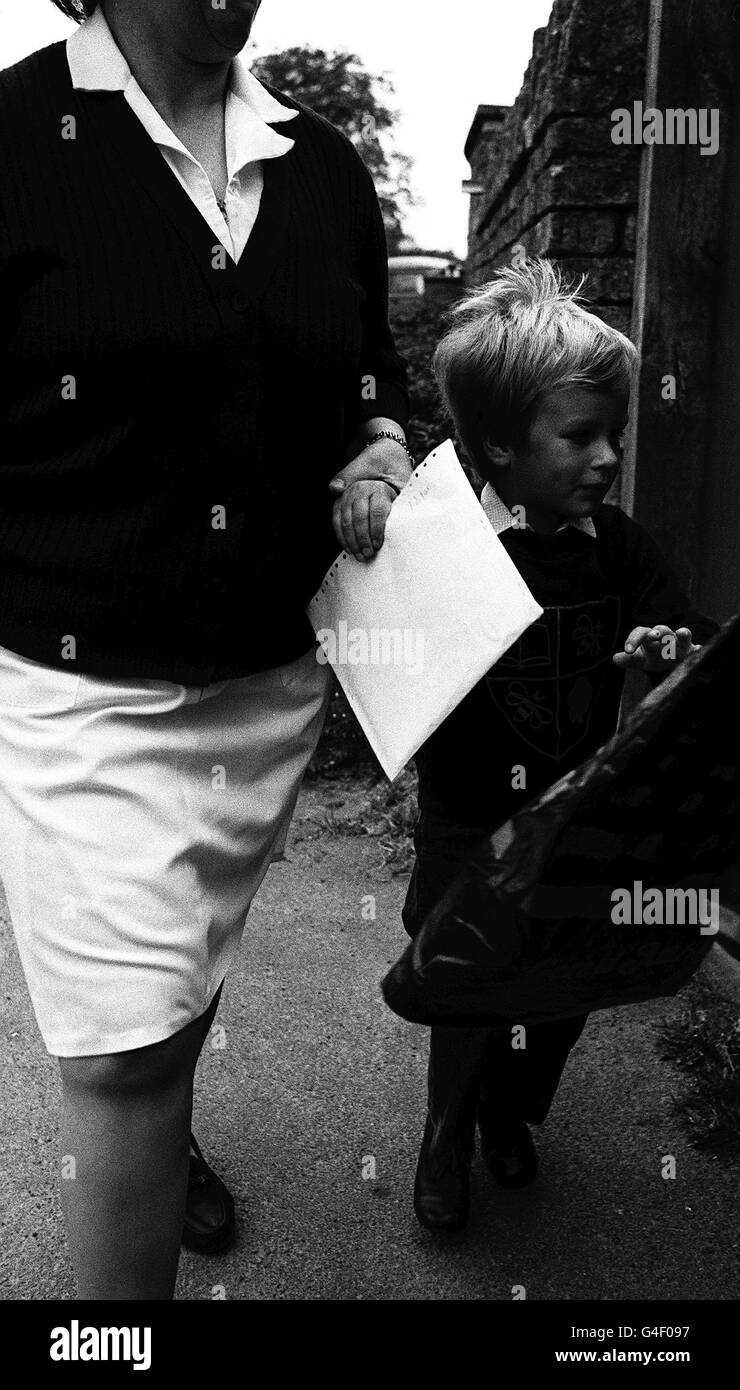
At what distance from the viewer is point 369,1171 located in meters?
2.51

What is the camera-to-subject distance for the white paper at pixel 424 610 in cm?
160

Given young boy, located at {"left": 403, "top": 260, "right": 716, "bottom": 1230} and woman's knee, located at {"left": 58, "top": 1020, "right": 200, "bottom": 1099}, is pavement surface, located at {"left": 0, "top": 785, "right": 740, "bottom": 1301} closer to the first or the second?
young boy, located at {"left": 403, "top": 260, "right": 716, "bottom": 1230}

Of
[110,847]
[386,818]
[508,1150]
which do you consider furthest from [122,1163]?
[386,818]

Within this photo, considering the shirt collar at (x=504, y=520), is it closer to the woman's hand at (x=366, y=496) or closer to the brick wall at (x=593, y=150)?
the woman's hand at (x=366, y=496)

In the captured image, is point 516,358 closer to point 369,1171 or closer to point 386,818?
point 369,1171

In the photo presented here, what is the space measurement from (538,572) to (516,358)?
0.34 m

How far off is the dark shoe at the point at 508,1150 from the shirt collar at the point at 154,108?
171cm

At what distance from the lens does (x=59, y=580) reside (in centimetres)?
158

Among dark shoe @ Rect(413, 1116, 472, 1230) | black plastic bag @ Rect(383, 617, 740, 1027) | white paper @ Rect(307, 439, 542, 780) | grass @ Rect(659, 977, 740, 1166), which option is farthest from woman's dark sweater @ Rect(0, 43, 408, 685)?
grass @ Rect(659, 977, 740, 1166)

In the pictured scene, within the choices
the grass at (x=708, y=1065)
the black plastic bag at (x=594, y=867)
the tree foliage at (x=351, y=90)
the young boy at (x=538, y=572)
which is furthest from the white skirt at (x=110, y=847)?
the tree foliage at (x=351, y=90)

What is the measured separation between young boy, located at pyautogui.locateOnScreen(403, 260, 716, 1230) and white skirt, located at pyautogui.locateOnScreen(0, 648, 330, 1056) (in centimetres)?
55

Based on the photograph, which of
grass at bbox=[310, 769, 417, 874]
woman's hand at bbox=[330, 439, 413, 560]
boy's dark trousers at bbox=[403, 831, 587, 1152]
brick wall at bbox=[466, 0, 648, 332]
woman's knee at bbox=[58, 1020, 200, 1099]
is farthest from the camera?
Answer: grass at bbox=[310, 769, 417, 874]

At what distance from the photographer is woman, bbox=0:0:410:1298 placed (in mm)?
1521
